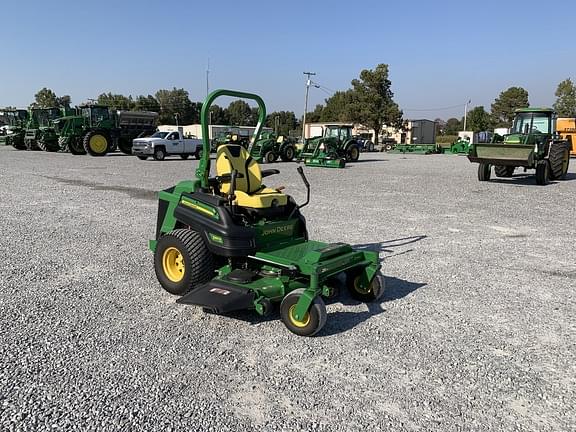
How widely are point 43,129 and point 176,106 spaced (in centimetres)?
6012

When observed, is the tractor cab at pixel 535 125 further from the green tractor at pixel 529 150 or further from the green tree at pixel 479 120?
the green tree at pixel 479 120

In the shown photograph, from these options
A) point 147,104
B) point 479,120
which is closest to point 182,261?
point 479,120

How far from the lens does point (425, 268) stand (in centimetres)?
587

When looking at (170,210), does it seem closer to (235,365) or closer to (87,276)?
(87,276)

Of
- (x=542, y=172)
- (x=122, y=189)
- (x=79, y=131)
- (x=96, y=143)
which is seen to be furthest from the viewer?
(x=79, y=131)

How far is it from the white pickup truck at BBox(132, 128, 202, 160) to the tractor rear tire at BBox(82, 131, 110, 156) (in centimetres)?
243

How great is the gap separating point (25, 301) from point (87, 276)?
2.73ft

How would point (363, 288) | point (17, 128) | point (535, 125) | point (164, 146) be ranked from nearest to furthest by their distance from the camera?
point (363, 288), point (535, 125), point (164, 146), point (17, 128)

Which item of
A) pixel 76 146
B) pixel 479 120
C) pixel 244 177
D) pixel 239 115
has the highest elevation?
pixel 239 115

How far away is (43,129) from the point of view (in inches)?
1096

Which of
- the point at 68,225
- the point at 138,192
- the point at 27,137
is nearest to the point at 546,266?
the point at 68,225

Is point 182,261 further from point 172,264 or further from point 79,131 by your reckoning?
point 79,131

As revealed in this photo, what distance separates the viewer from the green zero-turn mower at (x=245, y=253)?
153 inches

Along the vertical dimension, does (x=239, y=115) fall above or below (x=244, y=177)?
above
